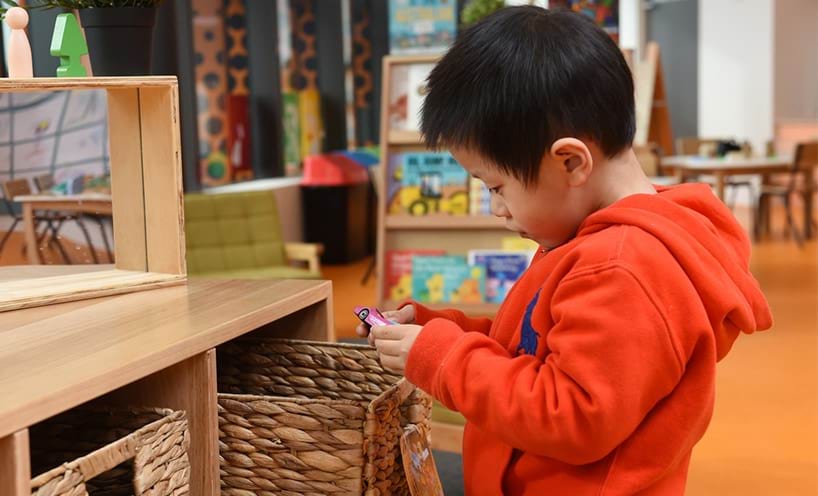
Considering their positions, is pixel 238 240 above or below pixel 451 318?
below

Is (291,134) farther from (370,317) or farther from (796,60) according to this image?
(796,60)

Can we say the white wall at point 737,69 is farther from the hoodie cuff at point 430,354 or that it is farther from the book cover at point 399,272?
the hoodie cuff at point 430,354

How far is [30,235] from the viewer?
180 cm

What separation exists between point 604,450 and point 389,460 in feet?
1.16

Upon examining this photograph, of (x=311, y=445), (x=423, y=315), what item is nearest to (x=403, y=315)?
(x=423, y=315)

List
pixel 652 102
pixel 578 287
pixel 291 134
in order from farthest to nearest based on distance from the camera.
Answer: pixel 652 102, pixel 291 134, pixel 578 287

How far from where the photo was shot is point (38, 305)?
1.42 metres

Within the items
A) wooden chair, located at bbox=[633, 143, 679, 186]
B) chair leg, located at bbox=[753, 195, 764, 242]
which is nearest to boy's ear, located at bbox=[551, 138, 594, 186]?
wooden chair, located at bbox=[633, 143, 679, 186]

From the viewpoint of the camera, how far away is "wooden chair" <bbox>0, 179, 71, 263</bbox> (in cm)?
175

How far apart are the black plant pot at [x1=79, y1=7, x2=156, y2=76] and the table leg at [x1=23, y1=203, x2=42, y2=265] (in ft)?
1.03

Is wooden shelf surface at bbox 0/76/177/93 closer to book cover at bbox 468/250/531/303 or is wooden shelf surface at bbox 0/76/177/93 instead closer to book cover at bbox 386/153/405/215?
book cover at bbox 468/250/531/303

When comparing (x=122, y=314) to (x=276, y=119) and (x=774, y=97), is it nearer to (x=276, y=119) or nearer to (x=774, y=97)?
(x=276, y=119)

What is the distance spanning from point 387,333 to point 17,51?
78 centimetres

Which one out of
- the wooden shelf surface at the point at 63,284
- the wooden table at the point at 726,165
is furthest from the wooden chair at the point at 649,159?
the wooden shelf surface at the point at 63,284
